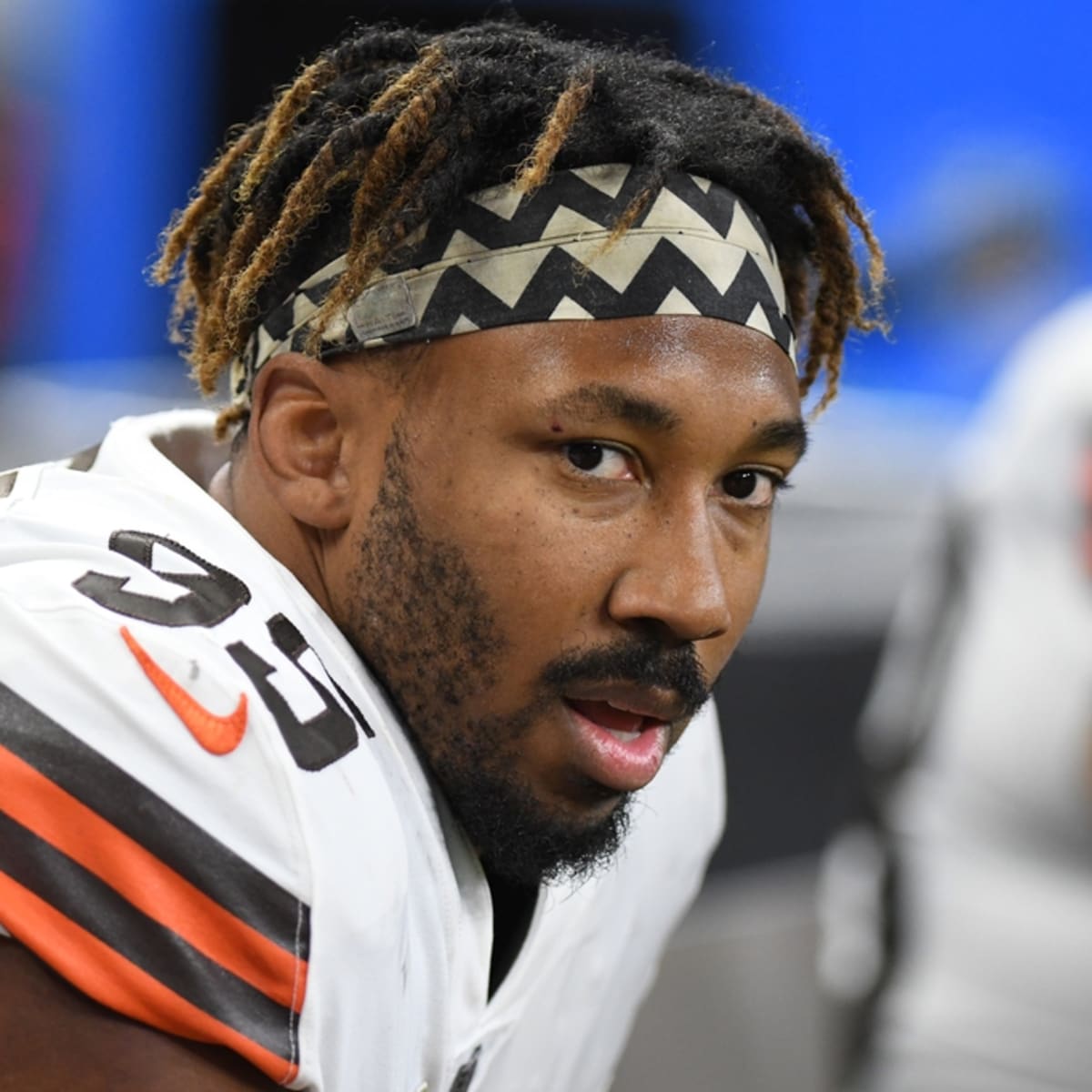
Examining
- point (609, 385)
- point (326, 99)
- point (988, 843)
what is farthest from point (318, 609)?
point (988, 843)

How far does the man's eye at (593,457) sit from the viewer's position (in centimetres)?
130

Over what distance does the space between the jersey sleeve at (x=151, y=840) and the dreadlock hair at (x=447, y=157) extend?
0.37m

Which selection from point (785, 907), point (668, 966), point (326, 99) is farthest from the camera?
point (785, 907)

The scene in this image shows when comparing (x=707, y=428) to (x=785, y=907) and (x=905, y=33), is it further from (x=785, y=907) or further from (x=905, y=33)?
(x=905, y=33)

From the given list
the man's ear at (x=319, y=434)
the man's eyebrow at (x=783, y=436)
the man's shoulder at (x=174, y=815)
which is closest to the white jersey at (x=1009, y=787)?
the man's eyebrow at (x=783, y=436)

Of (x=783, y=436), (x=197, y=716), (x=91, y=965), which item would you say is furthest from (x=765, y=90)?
(x=91, y=965)

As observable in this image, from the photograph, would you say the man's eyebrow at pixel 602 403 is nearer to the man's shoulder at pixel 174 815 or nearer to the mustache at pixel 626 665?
the mustache at pixel 626 665

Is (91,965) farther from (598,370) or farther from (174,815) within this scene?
(598,370)

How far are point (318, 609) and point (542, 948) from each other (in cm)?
38

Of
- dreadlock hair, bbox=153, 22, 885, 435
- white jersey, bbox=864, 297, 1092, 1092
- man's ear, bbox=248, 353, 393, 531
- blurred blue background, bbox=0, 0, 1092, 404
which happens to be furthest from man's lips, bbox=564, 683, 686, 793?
blurred blue background, bbox=0, 0, 1092, 404

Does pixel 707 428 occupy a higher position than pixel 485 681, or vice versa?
pixel 707 428

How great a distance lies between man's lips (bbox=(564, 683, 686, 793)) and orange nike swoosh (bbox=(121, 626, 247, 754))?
1.00 feet

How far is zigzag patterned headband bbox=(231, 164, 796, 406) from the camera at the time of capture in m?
1.31

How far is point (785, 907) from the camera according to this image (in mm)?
3547
